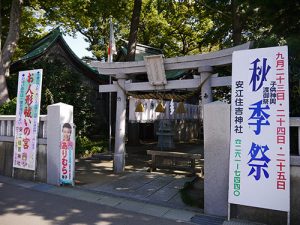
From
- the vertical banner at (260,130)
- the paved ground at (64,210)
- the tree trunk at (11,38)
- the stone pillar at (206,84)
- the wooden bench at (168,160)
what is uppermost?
the tree trunk at (11,38)

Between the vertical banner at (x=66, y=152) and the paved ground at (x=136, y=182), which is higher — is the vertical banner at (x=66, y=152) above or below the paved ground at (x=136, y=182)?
above

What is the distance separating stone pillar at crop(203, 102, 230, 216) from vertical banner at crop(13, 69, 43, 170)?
5.49 m

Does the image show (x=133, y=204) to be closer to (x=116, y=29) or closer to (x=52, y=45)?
(x=52, y=45)

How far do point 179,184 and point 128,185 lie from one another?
161 cm

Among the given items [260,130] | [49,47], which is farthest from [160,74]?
[49,47]

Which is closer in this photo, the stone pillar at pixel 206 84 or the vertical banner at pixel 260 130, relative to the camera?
the vertical banner at pixel 260 130

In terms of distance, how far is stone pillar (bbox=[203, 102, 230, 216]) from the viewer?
650cm

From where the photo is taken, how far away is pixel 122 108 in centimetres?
1127

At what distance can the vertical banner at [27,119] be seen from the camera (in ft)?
30.6

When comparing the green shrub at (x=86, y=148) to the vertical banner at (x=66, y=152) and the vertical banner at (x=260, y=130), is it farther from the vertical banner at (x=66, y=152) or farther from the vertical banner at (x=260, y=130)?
the vertical banner at (x=260, y=130)

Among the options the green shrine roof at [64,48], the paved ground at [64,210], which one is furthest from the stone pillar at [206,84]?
the green shrine roof at [64,48]

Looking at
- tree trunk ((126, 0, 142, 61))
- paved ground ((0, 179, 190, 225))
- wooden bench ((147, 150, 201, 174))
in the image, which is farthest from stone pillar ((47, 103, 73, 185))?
tree trunk ((126, 0, 142, 61))

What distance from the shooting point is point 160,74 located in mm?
10102

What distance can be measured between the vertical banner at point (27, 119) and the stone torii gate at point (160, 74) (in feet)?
8.97
